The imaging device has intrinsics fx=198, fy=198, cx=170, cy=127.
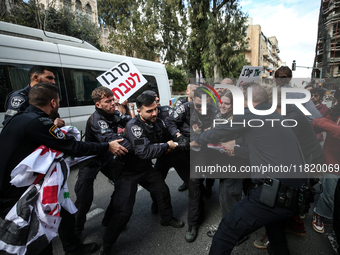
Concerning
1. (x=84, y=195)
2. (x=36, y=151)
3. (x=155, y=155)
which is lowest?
(x=84, y=195)

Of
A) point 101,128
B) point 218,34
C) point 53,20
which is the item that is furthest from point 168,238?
point 218,34

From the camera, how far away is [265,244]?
7.30 ft

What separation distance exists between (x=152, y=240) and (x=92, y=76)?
420 cm

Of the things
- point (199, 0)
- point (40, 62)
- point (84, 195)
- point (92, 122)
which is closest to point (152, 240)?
point (84, 195)

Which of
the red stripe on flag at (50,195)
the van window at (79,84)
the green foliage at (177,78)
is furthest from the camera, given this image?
the green foliage at (177,78)

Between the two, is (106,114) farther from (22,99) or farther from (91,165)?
(22,99)

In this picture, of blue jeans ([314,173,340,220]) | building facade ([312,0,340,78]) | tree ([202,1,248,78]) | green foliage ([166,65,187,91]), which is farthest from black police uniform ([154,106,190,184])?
green foliage ([166,65,187,91])

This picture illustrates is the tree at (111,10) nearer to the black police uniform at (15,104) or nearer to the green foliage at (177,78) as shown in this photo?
the green foliage at (177,78)

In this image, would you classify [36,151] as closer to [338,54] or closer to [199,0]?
[199,0]

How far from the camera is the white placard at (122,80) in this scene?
10.9ft

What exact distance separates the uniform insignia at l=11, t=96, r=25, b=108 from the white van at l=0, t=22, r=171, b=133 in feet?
6.07

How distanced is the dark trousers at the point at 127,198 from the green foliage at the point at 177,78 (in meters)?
23.1

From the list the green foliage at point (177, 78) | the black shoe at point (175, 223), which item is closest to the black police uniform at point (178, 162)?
the black shoe at point (175, 223)

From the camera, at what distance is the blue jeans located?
229cm
